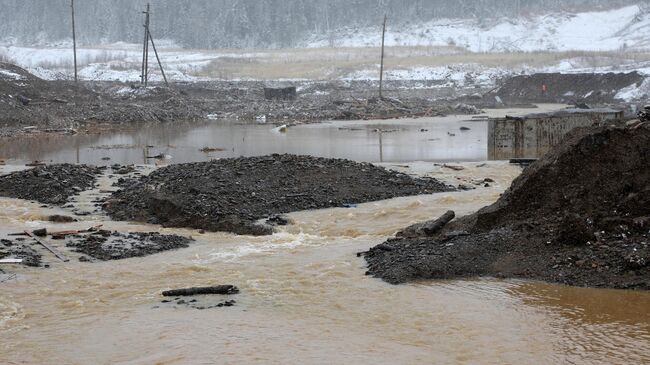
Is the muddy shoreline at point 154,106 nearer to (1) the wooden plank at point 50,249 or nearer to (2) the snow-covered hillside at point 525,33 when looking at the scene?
(1) the wooden plank at point 50,249

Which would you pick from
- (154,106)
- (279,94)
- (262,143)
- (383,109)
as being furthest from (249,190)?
(279,94)

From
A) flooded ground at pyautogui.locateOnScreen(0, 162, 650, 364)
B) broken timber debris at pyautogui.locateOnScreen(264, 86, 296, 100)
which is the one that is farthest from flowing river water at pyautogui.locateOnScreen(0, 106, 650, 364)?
broken timber debris at pyautogui.locateOnScreen(264, 86, 296, 100)

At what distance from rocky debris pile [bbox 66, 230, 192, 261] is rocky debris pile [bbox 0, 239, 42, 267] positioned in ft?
2.15

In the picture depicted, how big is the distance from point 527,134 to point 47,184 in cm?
1476

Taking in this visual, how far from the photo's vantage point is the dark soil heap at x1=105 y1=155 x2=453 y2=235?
15.1 m

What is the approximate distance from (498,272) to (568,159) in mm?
2522

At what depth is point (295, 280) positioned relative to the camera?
35.6 ft

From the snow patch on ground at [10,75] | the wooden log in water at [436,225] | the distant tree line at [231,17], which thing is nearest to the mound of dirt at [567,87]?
the snow patch on ground at [10,75]

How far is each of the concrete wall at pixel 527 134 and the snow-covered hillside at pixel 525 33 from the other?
73.6 meters

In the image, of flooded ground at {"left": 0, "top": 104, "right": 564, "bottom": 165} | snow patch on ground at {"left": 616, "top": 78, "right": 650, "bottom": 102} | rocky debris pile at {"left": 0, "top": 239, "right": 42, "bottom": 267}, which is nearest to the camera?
rocky debris pile at {"left": 0, "top": 239, "right": 42, "bottom": 267}

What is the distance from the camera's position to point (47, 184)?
17.9 metres

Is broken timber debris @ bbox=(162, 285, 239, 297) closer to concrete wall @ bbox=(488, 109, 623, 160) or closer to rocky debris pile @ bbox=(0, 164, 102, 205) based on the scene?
rocky debris pile @ bbox=(0, 164, 102, 205)

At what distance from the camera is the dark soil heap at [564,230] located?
34.4 ft

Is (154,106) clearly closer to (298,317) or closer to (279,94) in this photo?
(279,94)
